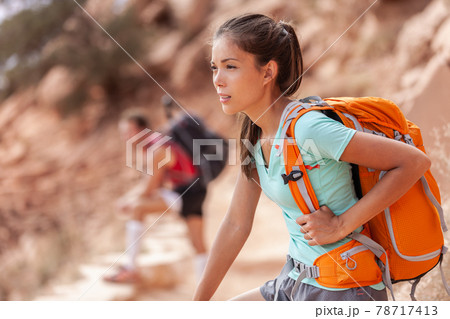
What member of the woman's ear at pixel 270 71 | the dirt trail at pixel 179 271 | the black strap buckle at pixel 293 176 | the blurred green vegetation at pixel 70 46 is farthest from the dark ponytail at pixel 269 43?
the blurred green vegetation at pixel 70 46

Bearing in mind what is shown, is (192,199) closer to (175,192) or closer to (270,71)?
(175,192)

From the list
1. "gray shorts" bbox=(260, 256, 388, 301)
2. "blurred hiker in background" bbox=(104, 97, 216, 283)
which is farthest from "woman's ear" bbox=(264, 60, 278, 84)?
"blurred hiker in background" bbox=(104, 97, 216, 283)

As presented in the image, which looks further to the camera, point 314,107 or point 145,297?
point 145,297

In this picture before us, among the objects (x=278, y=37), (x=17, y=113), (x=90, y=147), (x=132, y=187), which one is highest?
(x=17, y=113)

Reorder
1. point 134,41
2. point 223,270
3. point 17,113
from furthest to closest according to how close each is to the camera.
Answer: point 17,113 < point 134,41 < point 223,270

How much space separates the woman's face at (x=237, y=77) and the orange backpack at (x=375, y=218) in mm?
77

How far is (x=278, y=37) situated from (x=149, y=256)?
3135mm

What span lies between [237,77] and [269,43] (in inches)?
3.1

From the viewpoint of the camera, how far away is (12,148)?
8.66 m

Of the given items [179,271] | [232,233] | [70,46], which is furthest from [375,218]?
[70,46]

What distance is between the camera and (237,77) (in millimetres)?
761

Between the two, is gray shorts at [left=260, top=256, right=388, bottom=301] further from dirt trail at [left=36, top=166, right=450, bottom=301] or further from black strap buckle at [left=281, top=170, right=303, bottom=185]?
dirt trail at [left=36, top=166, right=450, bottom=301]

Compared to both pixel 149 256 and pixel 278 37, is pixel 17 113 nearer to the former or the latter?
pixel 149 256
